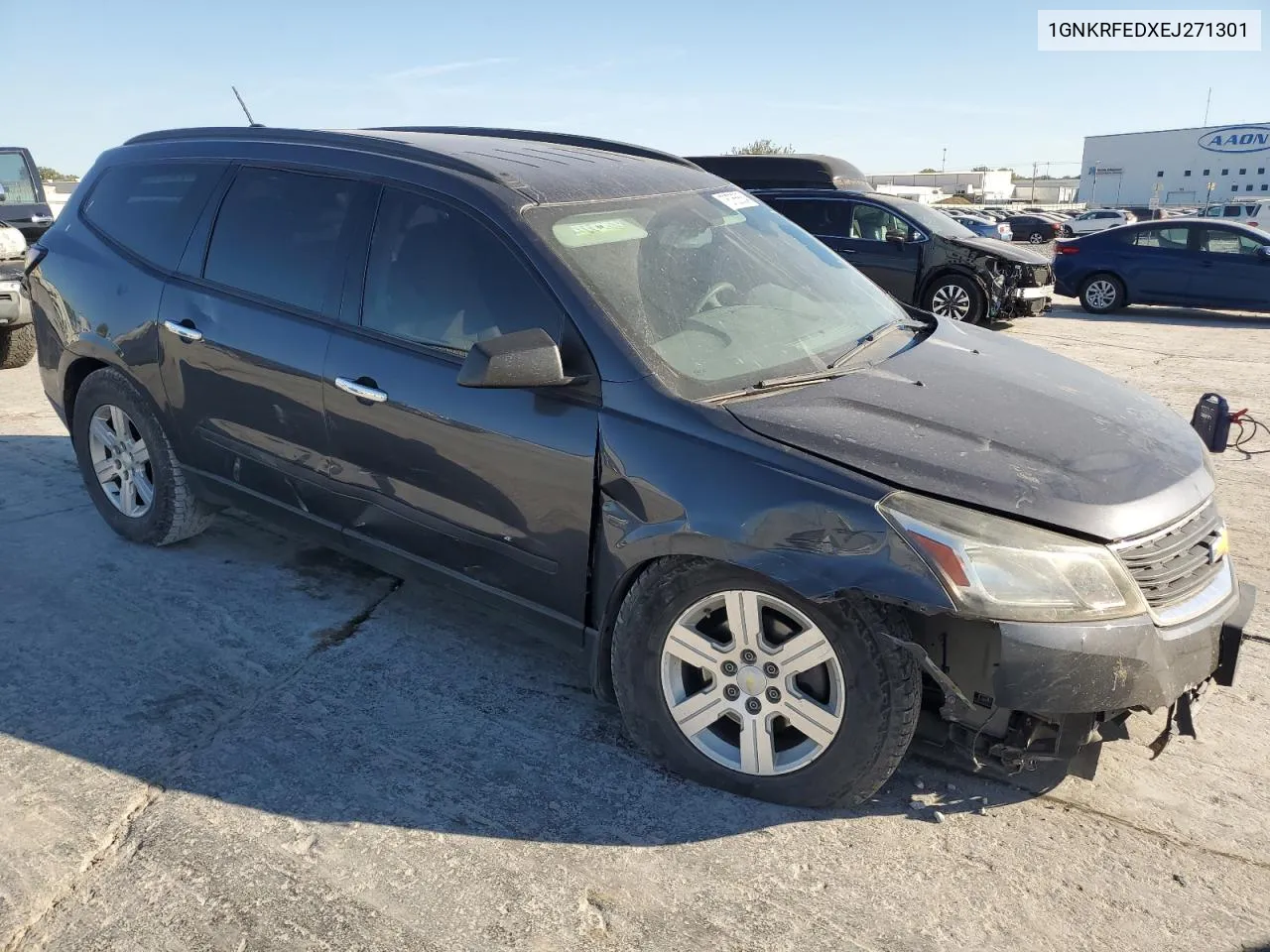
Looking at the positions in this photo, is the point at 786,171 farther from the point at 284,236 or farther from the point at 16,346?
the point at 284,236

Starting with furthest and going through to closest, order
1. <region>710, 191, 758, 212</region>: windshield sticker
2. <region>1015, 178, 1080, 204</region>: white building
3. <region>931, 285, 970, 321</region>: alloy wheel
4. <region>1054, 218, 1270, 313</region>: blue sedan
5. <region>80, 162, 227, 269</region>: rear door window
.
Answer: <region>1015, 178, 1080, 204</region>: white building
<region>1054, 218, 1270, 313</region>: blue sedan
<region>931, 285, 970, 321</region>: alloy wheel
<region>80, 162, 227, 269</region>: rear door window
<region>710, 191, 758, 212</region>: windshield sticker

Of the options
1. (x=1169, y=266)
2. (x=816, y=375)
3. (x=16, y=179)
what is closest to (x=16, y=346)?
(x=16, y=179)

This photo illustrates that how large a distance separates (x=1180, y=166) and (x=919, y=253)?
8484cm

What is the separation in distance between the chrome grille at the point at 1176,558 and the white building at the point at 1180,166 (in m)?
83.8

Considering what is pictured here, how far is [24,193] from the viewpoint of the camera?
578 inches

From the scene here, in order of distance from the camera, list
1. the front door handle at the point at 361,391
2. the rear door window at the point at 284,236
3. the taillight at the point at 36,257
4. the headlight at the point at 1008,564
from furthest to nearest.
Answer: the taillight at the point at 36,257
the rear door window at the point at 284,236
the front door handle at the point at 361,391
the headlight at the point at 1008,564

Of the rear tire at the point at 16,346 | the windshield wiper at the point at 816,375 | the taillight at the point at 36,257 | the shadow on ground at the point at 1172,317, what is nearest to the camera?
the windshield wiper at the point at 816,375

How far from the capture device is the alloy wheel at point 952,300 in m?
11.9

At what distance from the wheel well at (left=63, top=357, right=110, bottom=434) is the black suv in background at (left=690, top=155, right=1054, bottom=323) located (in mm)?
9150

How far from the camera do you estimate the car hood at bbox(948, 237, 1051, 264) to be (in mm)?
11742

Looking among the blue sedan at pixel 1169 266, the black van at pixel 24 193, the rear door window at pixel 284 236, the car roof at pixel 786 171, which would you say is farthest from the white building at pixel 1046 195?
the rear door window at pixel 284 236

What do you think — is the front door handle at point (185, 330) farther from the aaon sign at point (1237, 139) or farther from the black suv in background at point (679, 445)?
the aaon sign at point (1237, 139)

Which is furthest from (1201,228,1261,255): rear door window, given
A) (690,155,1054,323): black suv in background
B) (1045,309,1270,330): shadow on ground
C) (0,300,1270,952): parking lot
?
(0,300,1270,952): parking lot

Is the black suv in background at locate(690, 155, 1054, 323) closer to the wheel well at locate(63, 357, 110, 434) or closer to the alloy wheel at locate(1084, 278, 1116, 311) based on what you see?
the alloy wheel at locate(1084, 278, 1116, 311)
